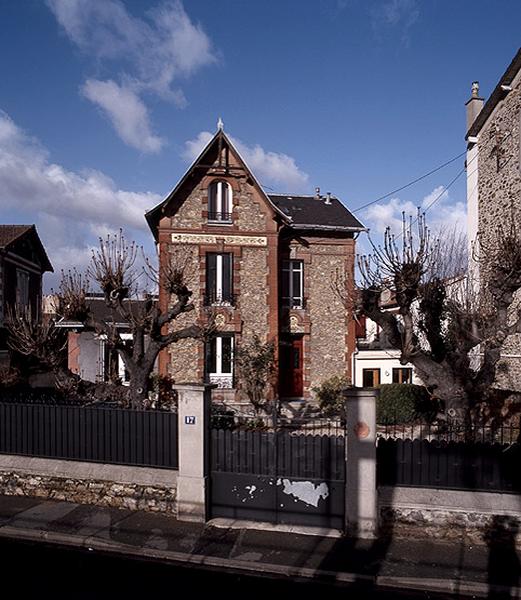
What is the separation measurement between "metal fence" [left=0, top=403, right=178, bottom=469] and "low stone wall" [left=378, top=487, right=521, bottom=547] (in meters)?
3.84

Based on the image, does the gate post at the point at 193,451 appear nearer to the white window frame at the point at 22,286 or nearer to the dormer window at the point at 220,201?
the dormer window at the point at 220,201

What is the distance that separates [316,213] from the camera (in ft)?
68.7

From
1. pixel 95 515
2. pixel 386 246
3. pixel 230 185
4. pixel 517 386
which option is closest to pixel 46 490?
pixel 95 515

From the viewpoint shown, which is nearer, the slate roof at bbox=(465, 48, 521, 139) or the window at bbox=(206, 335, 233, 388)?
the slate roof at bbox=(465, 48, 521, 139)

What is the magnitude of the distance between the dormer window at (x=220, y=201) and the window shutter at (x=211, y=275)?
4.52 feet

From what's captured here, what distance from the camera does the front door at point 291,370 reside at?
63.5 ft

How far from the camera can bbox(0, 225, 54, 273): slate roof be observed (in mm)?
25430

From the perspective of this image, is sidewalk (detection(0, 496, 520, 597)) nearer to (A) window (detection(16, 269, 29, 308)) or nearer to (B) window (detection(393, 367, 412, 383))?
(B) window (detection(393, 367, 412, 383))

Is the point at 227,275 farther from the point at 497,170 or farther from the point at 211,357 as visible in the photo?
the point at 497,170

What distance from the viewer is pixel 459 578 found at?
6.83m

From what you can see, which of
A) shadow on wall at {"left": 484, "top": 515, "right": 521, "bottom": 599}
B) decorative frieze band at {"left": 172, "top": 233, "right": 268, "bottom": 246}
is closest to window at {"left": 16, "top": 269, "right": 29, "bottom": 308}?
decorative frieze band at {"left": 172, "top": 233, "right": 268, "bottom": 246}

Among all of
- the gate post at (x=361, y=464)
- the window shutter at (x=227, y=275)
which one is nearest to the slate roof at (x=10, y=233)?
the window shutter at (x=227, y=275)

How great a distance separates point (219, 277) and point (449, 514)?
1211 centimetres

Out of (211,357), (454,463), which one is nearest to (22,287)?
(211,357)
